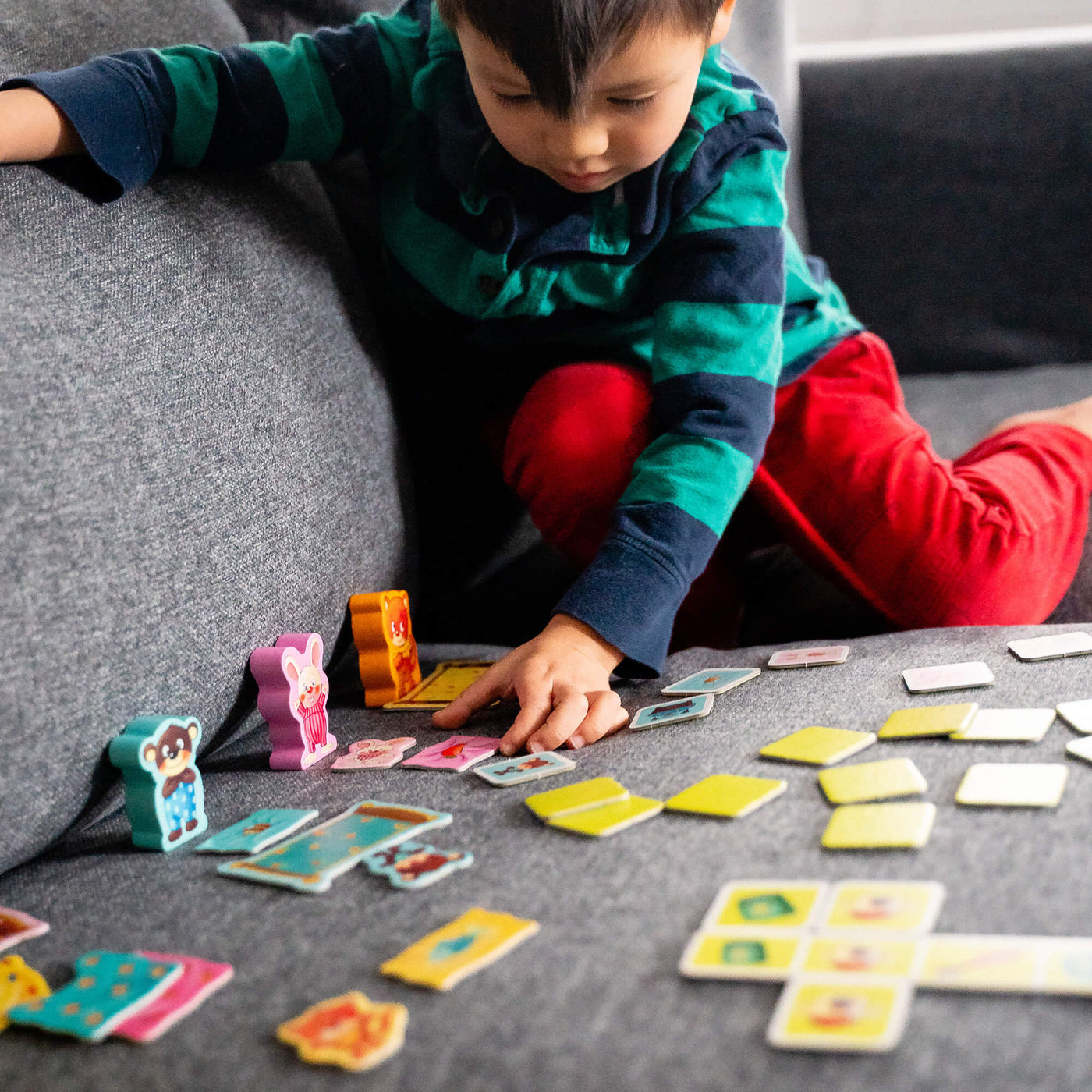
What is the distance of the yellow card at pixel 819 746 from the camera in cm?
68

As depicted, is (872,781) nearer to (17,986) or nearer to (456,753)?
(456,753)

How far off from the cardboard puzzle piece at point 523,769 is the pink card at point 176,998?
22 cm

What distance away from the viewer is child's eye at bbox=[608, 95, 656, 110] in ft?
2.76

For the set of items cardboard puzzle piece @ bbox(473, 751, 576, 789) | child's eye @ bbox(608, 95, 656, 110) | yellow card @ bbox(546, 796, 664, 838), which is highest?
child's eye @ bbox(608, 95, 656, 110)

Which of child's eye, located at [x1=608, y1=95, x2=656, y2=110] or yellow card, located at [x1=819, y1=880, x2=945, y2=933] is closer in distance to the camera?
yellow card, located at [x1=819, y1=880, x2=945, y2=933]

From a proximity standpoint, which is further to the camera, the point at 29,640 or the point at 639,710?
the point at 639,710

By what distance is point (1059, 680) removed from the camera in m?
0.76

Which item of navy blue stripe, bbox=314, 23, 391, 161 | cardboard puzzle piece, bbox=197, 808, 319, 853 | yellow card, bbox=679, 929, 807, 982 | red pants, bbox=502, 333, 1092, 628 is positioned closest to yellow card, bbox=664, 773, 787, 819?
yellow card, bbox=679, 929, 807, 982

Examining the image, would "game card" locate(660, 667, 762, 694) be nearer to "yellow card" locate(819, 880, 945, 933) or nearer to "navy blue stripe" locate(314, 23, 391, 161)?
"yellow card" locate(819, 880, 945, 933)

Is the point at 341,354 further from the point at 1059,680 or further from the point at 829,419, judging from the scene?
the point at 1059,680

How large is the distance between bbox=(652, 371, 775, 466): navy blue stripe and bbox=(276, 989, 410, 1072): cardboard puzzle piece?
0.60 meters

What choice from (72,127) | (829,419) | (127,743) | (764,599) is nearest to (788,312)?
(829,419)

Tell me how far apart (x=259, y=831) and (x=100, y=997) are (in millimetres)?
167

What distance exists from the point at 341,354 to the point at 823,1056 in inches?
28.5
